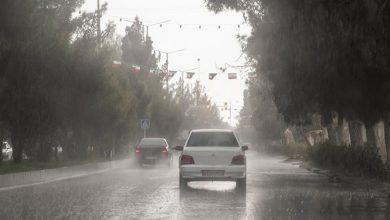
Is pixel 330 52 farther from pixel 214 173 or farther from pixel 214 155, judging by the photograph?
pixel 214 173

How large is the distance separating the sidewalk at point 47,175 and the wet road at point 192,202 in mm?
1048

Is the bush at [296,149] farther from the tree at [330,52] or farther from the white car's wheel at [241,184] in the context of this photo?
the white car's wheel at [241,184]

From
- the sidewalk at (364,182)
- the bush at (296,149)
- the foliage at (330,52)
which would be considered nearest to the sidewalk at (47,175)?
the foliage at (330,52)

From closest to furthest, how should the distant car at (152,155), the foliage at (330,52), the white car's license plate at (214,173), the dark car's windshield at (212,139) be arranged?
1. the foliage at (330,52)
2. the white car's license plate at (214,173)
3. the dark car's windshield at (212,139)
4. the distant car at (152,155)

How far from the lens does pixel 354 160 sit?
85.0ft

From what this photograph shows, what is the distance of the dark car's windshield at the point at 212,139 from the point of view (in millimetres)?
19969

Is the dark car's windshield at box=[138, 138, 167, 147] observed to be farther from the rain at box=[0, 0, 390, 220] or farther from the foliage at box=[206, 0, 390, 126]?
the foliage at box=[206, 0, 390, 126]

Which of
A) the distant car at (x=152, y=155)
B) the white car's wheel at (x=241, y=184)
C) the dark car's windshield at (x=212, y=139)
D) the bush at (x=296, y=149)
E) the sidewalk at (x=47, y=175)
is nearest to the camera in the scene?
the white car's wheel at (x=241, y=184)

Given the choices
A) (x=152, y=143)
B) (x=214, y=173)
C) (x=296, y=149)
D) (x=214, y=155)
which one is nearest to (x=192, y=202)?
(x=214, y=173)

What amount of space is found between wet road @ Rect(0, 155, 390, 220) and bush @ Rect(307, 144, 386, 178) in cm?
211

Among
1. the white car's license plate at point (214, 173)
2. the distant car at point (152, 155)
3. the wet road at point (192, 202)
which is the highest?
the distant car at point (152, 155)

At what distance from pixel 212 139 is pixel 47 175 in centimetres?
885

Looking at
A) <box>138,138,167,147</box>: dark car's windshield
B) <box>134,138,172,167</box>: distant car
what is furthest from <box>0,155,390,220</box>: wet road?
<box>138,138,167,147</box>: dark car's windshield

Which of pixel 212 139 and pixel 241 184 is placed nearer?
pixel 241 184
